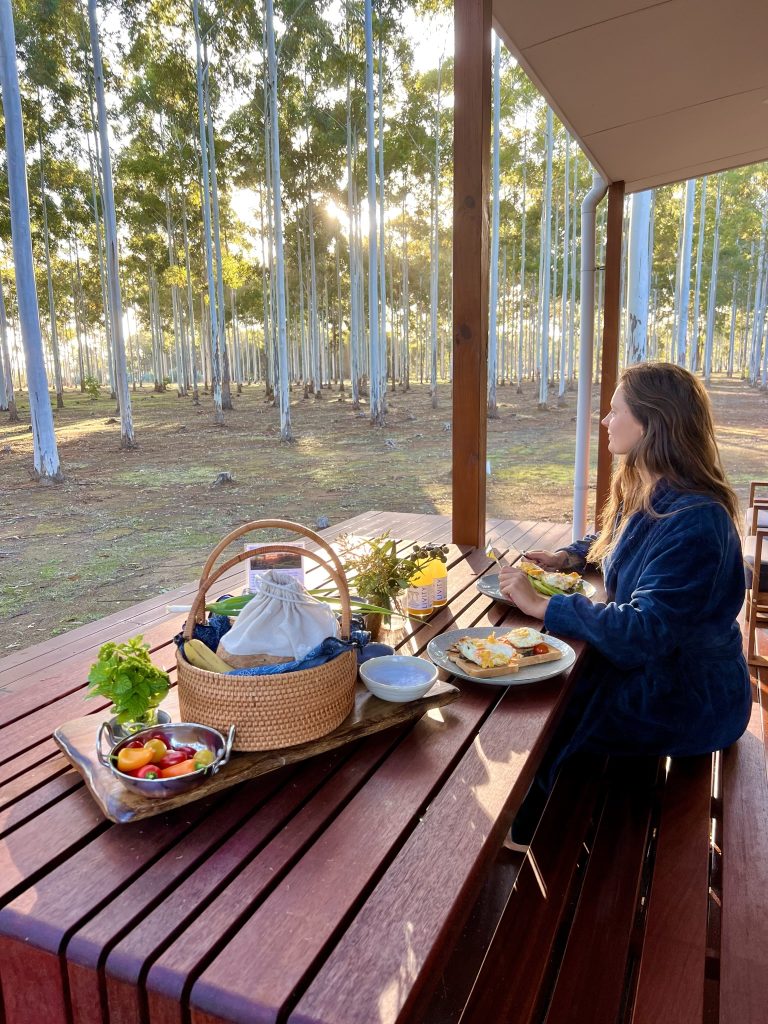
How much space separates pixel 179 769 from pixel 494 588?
122cm

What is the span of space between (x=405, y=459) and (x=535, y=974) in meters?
10.8

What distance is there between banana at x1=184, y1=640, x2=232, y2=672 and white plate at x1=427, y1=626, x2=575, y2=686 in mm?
521

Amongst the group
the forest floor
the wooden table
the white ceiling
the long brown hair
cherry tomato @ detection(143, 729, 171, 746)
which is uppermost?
the white ceiling

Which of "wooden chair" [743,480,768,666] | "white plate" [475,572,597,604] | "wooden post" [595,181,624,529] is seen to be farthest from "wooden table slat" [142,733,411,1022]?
"wooden post" [595,181,624,529]

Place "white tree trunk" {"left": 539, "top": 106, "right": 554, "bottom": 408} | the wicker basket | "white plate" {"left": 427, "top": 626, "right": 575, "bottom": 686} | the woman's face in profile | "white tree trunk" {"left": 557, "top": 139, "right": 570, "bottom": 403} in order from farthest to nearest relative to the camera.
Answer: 1. "white tree trunk" {"left": 557, "top": 139, "right": 570, "bottom": 403}
2. "white tree trunk" {"left": 539, "top": 106, "right": 554, "bottom": 408}
3. the woman's face in profile
4. "white plate" {"left": 427, "top": 626, "right": 575, "bottom": 686}
5. the wicker basket

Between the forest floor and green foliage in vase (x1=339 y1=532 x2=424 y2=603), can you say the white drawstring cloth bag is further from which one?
the forest floor

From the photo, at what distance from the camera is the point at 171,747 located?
1029 millimetres

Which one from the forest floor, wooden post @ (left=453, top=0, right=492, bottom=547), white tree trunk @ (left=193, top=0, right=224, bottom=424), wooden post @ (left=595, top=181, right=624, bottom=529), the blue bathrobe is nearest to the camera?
the blue bathrobe

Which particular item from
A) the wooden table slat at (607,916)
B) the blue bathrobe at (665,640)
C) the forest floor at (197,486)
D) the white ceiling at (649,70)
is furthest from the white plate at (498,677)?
the forest floor at (197,486)

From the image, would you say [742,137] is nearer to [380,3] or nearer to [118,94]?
[380,3]

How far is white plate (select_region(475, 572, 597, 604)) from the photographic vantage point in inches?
75.9

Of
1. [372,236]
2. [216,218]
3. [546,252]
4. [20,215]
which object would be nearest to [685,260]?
[546,252]

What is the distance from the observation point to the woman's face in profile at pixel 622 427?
1745mm

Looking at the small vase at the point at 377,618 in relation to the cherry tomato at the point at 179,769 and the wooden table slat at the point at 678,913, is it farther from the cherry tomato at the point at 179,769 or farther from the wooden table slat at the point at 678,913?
the wooden table slat at the point at 678,913
